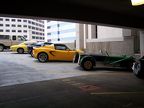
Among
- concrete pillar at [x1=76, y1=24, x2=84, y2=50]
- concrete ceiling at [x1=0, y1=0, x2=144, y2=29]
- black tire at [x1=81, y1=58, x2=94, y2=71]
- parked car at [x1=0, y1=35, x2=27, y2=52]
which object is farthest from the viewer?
parked car at [x1=0, y1=35, x2=27, y2=52]

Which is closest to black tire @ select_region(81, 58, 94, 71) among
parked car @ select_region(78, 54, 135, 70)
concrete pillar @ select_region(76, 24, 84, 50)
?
parked car @ select_region(78, 54, 135, 70)

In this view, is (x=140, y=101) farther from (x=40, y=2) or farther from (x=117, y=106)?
(x=40, y=2)

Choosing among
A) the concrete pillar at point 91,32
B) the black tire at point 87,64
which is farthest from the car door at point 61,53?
the concrete pillar at point 91,32

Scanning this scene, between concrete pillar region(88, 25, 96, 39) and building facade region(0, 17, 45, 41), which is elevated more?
building facade region(0, 17, 45, 41)

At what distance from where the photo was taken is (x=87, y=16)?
410 inches

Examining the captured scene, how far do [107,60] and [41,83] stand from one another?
19.2 ft

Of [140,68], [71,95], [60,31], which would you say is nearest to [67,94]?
[71,95]

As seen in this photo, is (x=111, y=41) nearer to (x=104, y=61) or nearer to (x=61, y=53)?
(x=61, y=53)

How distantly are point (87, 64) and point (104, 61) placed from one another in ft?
3.80

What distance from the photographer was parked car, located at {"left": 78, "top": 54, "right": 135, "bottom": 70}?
13.8m

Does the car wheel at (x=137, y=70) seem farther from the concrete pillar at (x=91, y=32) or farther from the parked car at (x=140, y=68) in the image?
the concrete pillar at (x=91, y=32)

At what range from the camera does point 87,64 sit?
13.9m

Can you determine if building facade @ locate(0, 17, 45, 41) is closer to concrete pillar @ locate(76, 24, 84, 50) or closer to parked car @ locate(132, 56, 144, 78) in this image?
concrete pillar @ locate(76, 24, 84, 50)

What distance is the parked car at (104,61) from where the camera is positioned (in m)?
13.8
